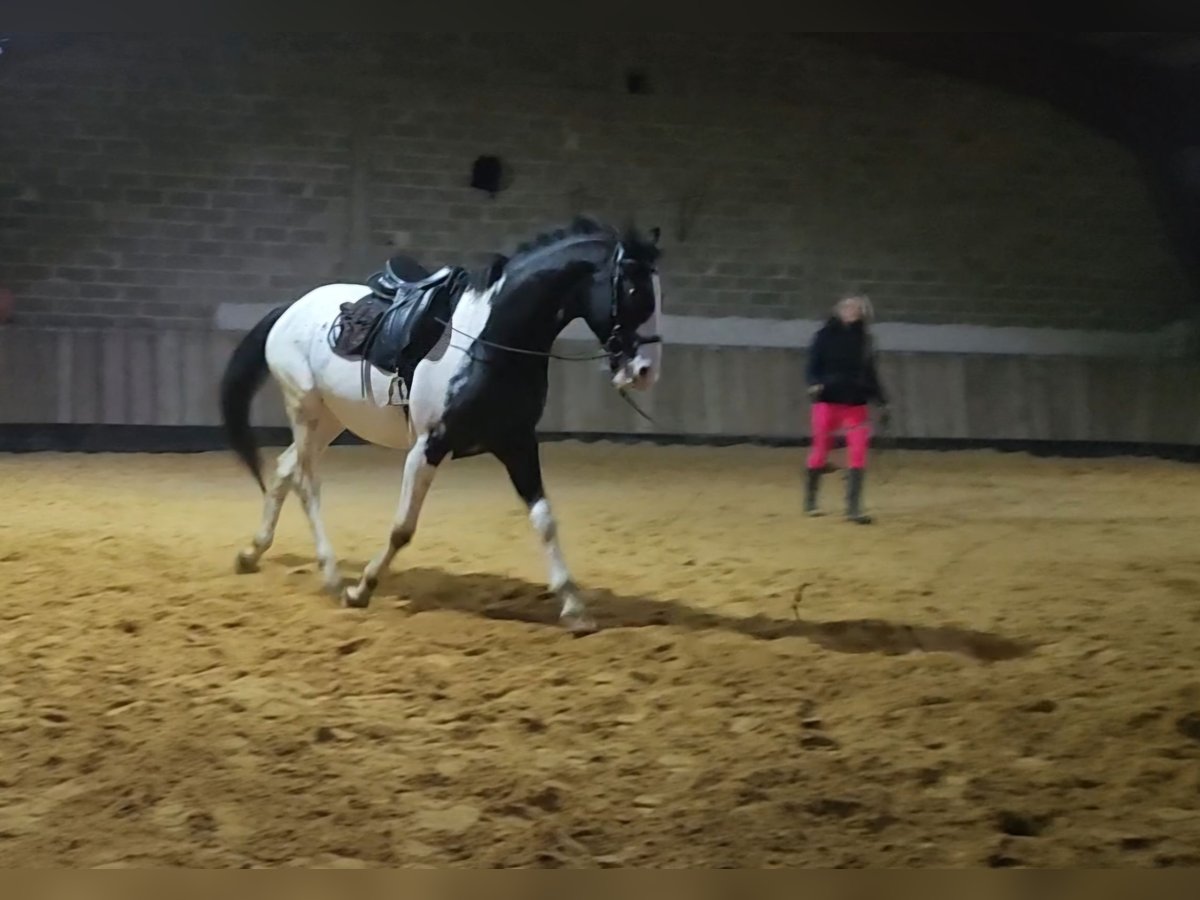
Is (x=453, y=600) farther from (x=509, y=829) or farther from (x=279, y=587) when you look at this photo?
(x=509, y=829)

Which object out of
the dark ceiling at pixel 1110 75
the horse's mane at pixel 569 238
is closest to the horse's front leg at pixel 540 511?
the horse's mane at pixel 569 238

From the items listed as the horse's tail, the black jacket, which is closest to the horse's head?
the black jacket

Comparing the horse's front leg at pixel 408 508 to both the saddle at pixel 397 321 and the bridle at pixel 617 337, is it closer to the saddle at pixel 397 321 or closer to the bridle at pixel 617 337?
the saddle at pixel 397 321

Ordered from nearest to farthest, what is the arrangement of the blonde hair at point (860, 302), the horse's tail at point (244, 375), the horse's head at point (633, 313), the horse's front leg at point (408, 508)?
1. the horse's head at point (633, 313)
2. the horse's front leg at point (408, 508)
3. the blonde hair at point (860, 302)
4. the horse's tail at point (244, 375)

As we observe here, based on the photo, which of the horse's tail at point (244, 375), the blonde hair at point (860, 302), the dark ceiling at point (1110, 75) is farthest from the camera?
the horse's tail at point (244, 375)

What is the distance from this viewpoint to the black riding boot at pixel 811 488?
2.65 m

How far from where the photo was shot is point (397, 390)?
2.66 meters

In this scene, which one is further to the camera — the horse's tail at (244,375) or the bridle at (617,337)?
the horse's tail at (244,375)

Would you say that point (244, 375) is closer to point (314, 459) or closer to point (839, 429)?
point (314, 459)

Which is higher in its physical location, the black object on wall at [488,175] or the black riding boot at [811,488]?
the black object on wall at [488,175]

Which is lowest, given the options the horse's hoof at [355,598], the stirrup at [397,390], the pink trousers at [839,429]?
the horse's hoof at [355,598]

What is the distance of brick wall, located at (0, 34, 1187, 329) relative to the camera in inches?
106

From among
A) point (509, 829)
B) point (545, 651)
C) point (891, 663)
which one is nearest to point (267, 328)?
point (545, 651)

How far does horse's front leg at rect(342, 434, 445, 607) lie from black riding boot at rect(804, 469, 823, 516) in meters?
0.88
